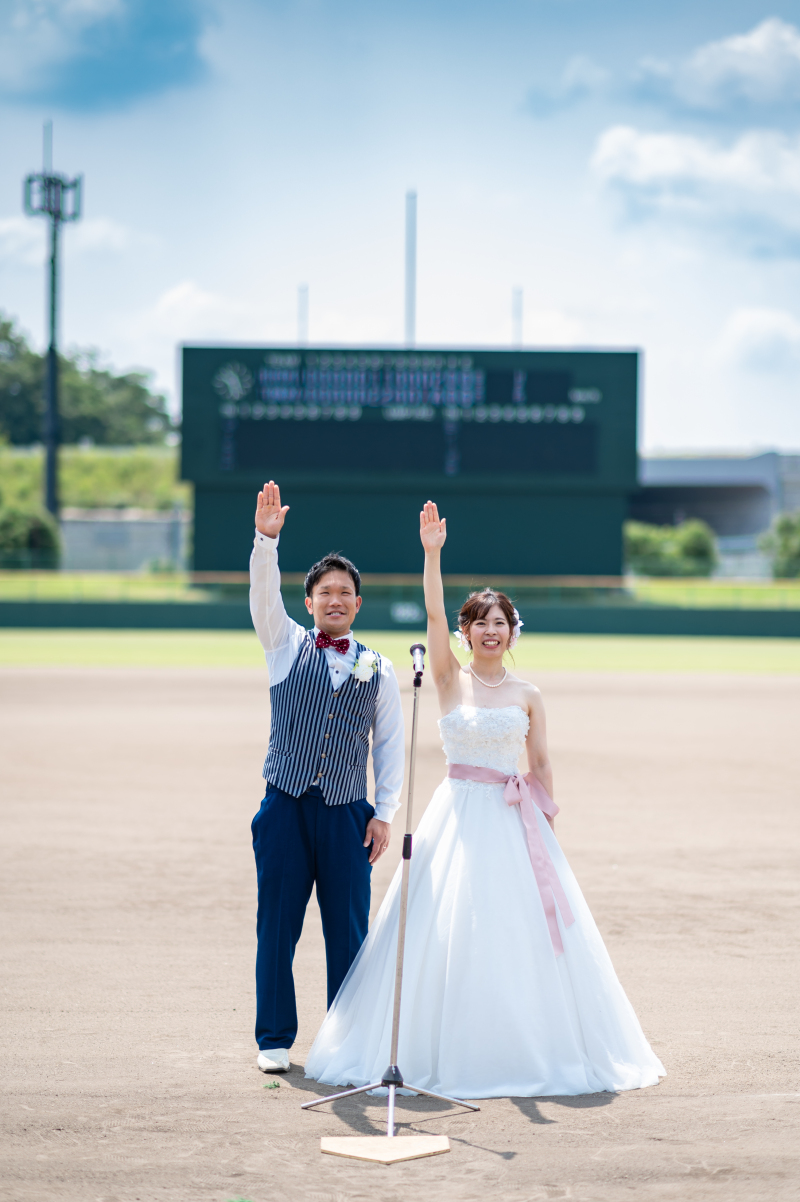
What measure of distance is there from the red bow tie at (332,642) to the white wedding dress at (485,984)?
0.55 meters

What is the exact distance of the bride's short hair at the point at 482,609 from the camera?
14.9ft

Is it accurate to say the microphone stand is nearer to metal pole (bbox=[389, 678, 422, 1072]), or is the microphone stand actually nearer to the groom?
metal pole (bbox=[389, 678, 422, 1072])

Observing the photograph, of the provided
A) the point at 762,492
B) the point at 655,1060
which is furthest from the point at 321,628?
the point at 762,492

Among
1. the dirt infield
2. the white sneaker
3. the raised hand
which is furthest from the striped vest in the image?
the dirt infield

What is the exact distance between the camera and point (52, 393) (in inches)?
1758

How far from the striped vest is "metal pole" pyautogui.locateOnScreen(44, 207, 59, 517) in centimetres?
4205

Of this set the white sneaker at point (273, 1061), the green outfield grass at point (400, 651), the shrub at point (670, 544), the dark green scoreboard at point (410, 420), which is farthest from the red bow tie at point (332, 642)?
the shrub at point (670, 544)

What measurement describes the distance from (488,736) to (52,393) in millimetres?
42917

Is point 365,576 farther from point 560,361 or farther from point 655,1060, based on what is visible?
point 655,1060

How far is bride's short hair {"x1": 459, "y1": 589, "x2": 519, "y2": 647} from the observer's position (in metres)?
4.54

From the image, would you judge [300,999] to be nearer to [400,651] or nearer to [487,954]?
[487,954]

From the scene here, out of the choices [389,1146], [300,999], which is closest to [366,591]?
[300,999]

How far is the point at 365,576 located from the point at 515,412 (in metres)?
6.12

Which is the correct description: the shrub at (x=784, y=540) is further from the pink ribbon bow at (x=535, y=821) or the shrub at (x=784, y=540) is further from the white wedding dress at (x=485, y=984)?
the white wedding dress at (x=485, y=984)
